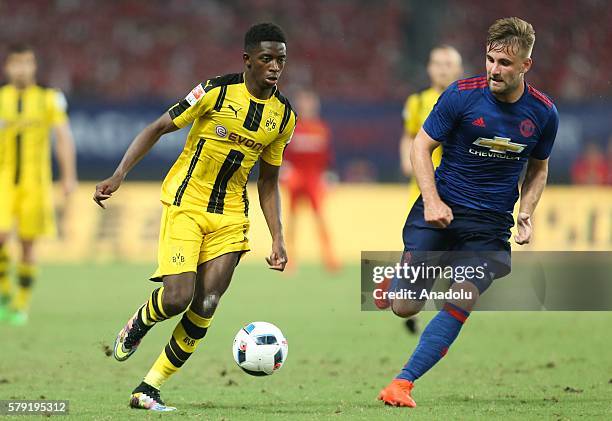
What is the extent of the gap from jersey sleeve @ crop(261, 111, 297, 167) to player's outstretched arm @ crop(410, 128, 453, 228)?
0.75 m

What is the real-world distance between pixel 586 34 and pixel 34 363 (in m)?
15.4

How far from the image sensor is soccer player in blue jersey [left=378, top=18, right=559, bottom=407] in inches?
244

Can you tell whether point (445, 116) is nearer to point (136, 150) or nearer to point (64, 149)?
point (136, 150)

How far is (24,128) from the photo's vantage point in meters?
11.0

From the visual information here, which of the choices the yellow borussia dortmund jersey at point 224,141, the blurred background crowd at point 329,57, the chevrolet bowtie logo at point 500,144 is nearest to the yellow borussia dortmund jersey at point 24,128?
the yellow borussia dortmund jersey at point 224,141

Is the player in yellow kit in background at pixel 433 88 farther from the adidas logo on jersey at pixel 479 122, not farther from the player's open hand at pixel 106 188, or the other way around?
the player's open hand at pixel 106 188

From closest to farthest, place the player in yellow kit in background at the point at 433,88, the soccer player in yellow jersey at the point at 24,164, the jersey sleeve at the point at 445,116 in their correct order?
the jersey sleeve at the point at 445,116 → the player in yellow kit in background at the point at 433,88 → the soccer player in yellow jersey at the point at 24,164

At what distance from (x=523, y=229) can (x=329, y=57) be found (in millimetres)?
18114

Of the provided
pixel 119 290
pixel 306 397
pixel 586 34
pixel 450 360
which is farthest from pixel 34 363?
pixel 586 34

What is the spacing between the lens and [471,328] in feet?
34.7

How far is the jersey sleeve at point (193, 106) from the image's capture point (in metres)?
6.29

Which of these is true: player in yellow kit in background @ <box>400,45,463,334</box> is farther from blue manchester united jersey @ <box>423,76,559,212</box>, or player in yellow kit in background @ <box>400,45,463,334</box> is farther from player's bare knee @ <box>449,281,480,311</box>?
player's bare knee @ <box>449,281,480,311</box>

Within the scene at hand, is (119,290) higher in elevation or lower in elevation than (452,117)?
lower

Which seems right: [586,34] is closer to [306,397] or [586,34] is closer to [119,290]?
[119,290]
